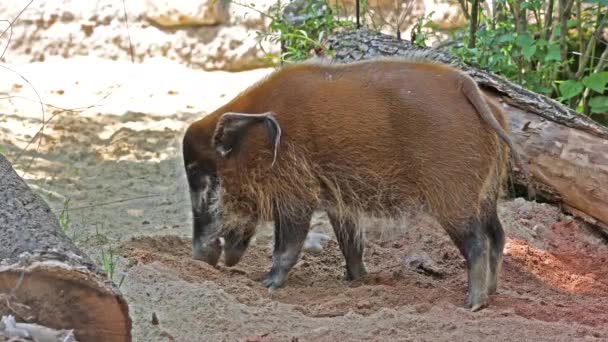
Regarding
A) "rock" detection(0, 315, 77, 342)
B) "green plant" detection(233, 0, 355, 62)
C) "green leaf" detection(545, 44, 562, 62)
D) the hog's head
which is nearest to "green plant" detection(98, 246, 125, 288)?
the hog's head

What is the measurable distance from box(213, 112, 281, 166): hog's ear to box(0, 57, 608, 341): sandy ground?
24.8 inches

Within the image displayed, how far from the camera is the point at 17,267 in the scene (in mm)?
3279

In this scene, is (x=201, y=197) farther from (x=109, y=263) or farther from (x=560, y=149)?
(x=560, y=149)

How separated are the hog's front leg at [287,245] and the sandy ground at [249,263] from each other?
8 cm

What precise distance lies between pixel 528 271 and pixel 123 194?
314cm

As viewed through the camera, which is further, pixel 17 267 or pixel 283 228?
pixel 283 228

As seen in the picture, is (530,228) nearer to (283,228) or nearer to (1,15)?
(283,228)

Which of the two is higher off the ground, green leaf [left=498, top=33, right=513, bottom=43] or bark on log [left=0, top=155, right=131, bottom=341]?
bark on log [left=0, top=155, right=131, bottom=341]

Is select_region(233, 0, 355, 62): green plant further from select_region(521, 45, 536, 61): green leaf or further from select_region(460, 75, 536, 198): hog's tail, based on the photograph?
select_region(460, 75, 536, 198): hog's tail

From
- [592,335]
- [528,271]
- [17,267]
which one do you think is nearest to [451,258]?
[528,271]

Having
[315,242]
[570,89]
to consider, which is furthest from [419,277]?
[570,89]

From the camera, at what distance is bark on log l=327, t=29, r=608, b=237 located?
19.9ft

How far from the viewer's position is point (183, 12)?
11258 mm

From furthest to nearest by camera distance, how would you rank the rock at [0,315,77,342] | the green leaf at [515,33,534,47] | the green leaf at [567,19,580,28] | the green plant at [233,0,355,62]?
the green leaf at [567,19,580,28], the green plant at [233,0,355,62], the green leaf at [515,33,534,47], the rock at [0,315,77,342]
